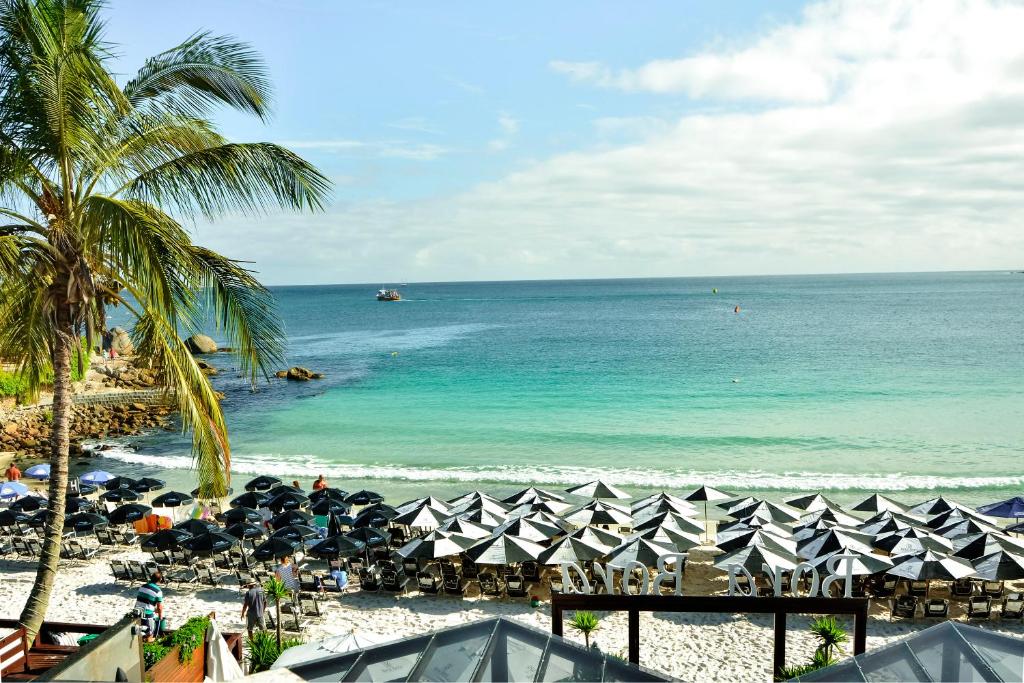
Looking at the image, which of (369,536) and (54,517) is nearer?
(54,517)

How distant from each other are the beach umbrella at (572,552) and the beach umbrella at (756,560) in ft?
7.61

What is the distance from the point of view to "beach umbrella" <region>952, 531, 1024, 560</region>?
15.0 metres

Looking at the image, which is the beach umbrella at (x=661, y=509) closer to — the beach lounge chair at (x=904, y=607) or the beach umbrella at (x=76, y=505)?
the beach lounge chair at (x=904, y=607)

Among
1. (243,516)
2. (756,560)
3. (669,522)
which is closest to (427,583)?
(669,522)

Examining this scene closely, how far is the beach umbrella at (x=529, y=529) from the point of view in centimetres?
1677

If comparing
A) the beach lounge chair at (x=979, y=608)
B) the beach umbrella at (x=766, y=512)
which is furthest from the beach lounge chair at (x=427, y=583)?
the beach lounge chair at (x=979, y=608)

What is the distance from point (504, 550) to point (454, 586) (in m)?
1.23

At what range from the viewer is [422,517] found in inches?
730

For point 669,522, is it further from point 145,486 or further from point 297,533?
point 145,486

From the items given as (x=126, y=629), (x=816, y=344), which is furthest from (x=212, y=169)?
(x=816, y=344)

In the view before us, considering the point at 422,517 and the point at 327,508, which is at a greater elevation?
the point at 422,517

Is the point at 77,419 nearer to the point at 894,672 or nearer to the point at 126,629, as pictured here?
the point at 126,629

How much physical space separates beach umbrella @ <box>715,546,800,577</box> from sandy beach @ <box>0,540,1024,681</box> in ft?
3.12

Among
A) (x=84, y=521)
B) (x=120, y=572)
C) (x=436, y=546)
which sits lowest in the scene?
(x=120, y=572)
